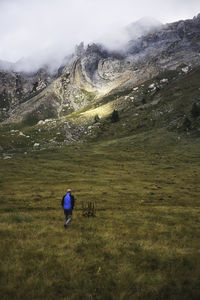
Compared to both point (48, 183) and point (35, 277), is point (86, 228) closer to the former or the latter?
point (35, 277)

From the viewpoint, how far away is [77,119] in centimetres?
18062

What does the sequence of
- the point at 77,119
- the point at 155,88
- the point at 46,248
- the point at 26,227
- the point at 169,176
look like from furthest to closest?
1. the point at 155,88
2. the point at 77,119
3. the point at 169,176
4. the point at 26,227
5. the point at 46,248

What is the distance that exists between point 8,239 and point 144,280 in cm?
903

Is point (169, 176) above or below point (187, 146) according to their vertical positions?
below

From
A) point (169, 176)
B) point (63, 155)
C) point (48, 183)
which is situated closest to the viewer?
point (48, 183)

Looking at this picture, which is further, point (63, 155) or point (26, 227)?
point (63, 155)

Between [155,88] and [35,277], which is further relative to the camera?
[155,88]

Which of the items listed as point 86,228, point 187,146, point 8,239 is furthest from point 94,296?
point 187,146

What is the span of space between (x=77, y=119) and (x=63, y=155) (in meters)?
88.2

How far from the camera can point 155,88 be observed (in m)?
197

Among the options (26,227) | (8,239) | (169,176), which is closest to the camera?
(8,239)

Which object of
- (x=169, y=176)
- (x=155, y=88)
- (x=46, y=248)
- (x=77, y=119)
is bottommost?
(x=169, y=176)

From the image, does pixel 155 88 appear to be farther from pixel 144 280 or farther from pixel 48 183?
pixel 144 280

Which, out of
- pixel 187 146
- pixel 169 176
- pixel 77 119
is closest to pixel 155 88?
pixel 77 119
